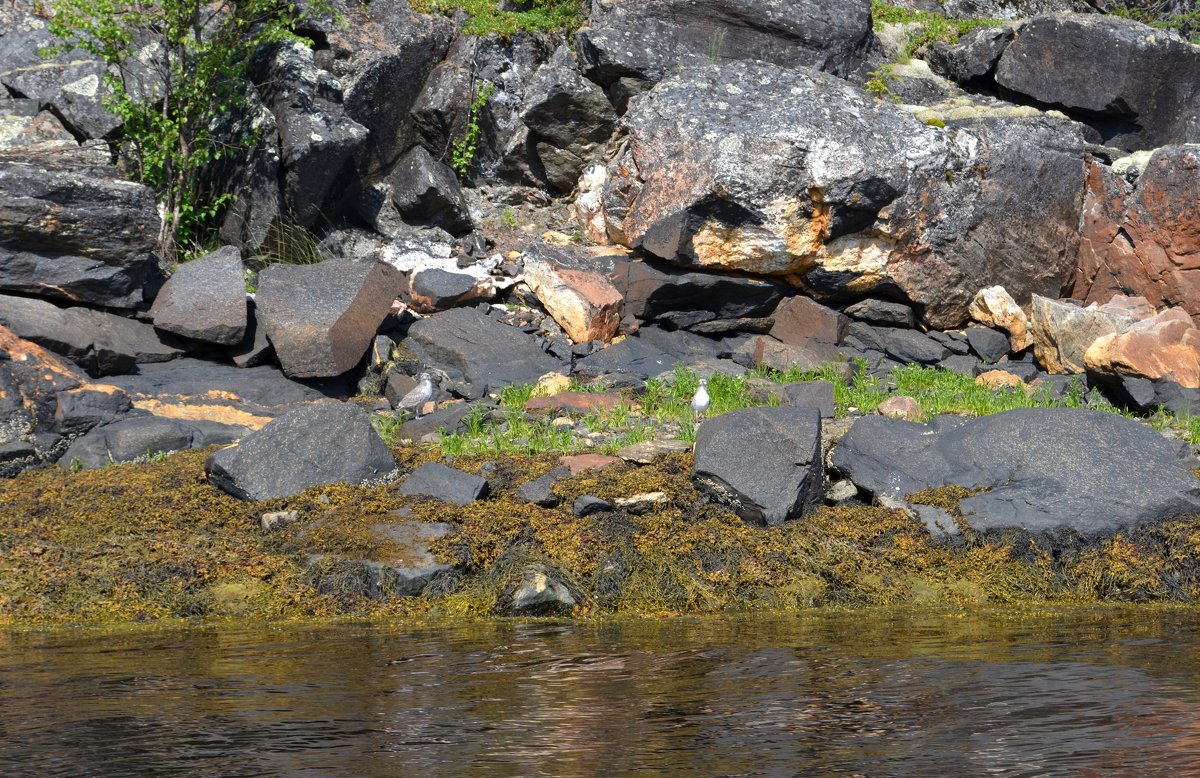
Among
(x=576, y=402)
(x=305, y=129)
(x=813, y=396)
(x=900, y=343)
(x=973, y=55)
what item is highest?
(x=973, y=55)

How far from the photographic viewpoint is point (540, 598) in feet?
21.3

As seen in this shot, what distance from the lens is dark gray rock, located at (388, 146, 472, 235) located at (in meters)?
12.6

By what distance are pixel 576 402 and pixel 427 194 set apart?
13.0 feet

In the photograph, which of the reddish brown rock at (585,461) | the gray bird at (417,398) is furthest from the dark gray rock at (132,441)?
the reddish brown rock at (585,461)

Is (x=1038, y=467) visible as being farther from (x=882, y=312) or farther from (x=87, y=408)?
(x=87, y=408)

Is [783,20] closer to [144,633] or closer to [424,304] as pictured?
[424,304]

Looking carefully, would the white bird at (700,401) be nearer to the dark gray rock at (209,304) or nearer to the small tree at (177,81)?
the dark gray rock at (209,304)

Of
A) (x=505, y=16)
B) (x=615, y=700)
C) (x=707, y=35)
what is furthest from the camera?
(x=505, y=16)

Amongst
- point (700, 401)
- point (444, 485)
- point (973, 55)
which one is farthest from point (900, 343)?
point (444, 485)

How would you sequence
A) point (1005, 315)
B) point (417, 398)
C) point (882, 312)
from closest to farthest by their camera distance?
point (417, 398)
point (1005, 315)
point (882, 312)

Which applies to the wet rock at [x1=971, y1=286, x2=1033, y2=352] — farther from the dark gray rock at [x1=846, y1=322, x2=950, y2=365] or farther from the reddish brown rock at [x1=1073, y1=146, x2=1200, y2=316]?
the reddish brown rock at [x1=1073, y1=146, x2=1200, y2=316]

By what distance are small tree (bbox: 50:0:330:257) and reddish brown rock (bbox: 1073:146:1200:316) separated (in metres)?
7.86

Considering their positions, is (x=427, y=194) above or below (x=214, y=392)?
above

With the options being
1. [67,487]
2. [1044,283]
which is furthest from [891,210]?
[67,487]
